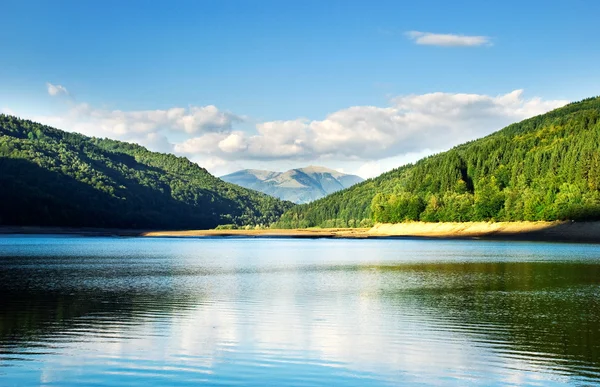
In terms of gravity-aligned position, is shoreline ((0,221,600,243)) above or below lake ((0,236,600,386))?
above

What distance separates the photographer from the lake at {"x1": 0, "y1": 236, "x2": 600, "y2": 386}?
2147 centimetres

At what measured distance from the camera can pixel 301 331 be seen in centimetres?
2928

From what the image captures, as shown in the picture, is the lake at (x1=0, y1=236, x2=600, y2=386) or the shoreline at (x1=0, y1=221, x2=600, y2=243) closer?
the lake at (x1=0, y1=236, x2=600, y2=386)

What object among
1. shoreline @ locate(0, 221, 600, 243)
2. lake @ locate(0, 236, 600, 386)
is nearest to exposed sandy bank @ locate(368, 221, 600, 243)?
shoreline @ locate(0, 221, 600, 243)

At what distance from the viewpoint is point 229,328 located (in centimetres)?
3028

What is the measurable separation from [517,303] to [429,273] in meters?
22.0

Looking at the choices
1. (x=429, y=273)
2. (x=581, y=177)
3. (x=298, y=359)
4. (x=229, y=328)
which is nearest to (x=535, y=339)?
(x=298, y=359)

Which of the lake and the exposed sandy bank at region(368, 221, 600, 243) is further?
the exposed sandy bank at region(368, 221, 600, 243)

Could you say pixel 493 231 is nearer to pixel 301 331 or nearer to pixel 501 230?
pixel 501 230

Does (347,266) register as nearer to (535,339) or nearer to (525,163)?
(535,339)

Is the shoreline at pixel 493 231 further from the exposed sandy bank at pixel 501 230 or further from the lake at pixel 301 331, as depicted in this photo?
the lake at pixel 301 331

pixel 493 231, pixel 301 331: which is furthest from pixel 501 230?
pixel 301 331

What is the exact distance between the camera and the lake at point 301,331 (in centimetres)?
2147

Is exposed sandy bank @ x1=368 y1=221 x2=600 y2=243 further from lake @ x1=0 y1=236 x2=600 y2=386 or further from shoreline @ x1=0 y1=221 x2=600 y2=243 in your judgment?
lake @ x1=0 y1=236 x2=600 y2=386
